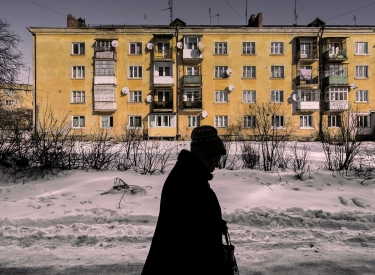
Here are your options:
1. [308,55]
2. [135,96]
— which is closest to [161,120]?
[135,96]

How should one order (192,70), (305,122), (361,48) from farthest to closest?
(361,48) → (192,70) → (305,122)

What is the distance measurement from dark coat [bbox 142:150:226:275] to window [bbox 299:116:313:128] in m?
35.4

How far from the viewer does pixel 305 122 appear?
34.9m

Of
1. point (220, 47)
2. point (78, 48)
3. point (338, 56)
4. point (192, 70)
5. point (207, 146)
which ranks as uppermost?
point (220, 47)

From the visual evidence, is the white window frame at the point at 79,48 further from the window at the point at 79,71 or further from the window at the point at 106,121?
the window at the point at 106,121

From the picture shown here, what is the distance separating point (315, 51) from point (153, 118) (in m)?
20.8

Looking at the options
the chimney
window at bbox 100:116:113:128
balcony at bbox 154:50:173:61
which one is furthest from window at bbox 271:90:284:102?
window at bbox 100:116:113:128

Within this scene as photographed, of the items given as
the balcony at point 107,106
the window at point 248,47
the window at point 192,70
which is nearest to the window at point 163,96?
the window at point 192,70

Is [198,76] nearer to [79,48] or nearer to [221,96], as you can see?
[221,96]

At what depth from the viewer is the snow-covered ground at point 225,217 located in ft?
12.7

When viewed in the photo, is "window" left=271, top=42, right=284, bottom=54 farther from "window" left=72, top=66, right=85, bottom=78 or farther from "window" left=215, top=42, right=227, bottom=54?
"window" left=72, top=66, right=85, bottom=78

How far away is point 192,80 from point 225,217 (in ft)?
96.8

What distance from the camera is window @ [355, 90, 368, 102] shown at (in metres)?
35.5

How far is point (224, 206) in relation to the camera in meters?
6.36
